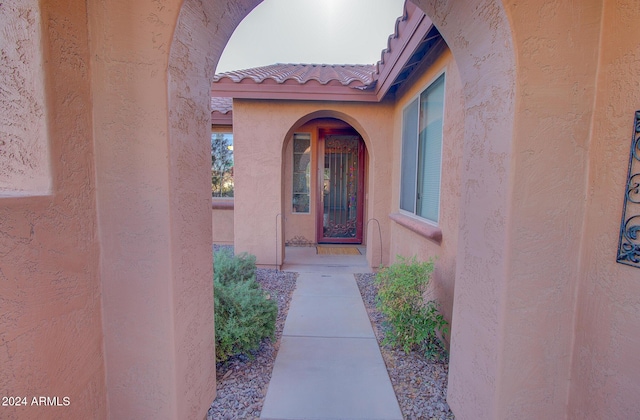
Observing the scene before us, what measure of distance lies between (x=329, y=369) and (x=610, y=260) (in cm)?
228

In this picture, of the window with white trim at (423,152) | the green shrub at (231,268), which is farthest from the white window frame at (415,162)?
the green shrub at (231,268)

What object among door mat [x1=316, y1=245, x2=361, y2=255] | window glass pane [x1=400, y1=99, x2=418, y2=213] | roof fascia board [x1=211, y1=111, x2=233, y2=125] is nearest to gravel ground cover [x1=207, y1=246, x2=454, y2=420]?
window glass pane [x1=400, y1=99, x2=418, y2=213]

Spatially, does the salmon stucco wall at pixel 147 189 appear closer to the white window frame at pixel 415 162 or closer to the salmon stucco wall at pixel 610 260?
the salmon stucco wall at pixel 610 260

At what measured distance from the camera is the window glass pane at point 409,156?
4430 mm

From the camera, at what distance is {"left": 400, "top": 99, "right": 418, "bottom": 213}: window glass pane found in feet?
14.5

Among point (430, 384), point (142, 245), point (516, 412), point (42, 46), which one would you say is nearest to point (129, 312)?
point (142, 245)

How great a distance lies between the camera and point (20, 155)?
1.24 meters

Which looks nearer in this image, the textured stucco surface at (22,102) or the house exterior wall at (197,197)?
the textured stucco surface at (22,102)

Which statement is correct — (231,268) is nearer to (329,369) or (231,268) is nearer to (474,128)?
(329,369)

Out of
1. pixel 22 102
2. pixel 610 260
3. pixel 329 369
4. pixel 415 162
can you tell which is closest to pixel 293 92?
pixel 415 162

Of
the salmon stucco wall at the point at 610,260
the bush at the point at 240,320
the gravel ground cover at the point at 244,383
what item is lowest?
the gravel ground cover at the point at 244,383

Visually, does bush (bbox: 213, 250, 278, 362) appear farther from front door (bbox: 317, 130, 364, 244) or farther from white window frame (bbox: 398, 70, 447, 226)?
front door (bbox: 317, 130, 364, 244)

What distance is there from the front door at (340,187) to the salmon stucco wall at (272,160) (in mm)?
A: 1746

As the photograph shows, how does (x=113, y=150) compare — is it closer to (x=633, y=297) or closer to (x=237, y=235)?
(x=633, y=297)
